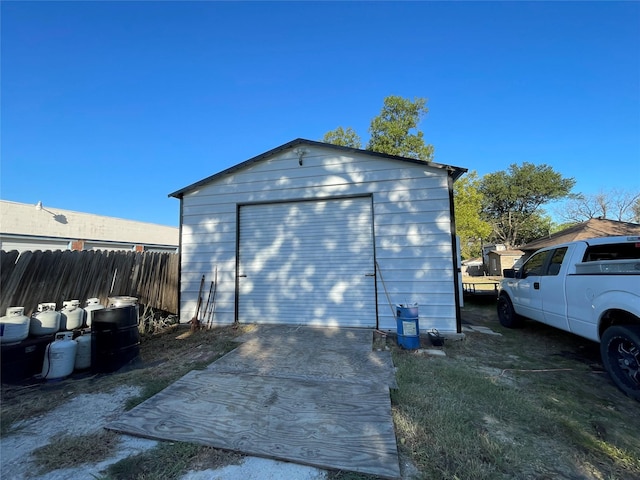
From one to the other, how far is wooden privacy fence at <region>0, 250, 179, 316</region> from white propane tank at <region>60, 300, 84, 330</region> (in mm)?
559

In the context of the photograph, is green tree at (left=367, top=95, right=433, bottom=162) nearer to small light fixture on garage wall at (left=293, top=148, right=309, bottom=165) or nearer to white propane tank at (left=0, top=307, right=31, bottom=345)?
small light fixture on garage wall at (left=293, top=148, right=309, bottom=165)

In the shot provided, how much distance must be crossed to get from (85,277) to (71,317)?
47.0 inches

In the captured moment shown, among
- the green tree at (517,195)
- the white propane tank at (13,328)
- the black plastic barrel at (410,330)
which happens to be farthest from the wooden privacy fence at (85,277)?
the green tree at (517,195)

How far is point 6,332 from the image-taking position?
3.63 meters

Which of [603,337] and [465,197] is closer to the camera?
[603,337]

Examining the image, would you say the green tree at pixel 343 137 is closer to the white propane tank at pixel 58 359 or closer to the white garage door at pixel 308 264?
the white garage door at pixel 308 264

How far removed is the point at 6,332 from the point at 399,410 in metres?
5.02

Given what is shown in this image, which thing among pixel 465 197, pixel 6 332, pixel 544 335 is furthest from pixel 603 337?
pixel 465 197

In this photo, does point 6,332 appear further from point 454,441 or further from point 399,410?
point 454,441

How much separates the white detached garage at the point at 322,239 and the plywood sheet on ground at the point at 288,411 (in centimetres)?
179

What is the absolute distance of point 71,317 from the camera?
4406mm

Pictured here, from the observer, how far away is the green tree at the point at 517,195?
33656 mm

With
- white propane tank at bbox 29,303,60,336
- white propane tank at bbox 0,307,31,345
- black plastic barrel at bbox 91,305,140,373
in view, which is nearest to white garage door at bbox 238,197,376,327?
black plastic barrel at bbox 91,305,140,373

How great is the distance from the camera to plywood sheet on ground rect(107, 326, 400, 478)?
7.45ft
